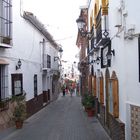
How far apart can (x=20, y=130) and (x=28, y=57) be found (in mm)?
6353

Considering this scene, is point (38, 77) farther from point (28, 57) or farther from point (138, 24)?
point (138, 24)

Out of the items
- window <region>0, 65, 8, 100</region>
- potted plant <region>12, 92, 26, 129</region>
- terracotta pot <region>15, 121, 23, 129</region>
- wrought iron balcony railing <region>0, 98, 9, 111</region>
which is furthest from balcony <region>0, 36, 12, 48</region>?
terracotta pot <region>15, 121, 23, 129</region>

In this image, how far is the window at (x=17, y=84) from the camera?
55.4 feet

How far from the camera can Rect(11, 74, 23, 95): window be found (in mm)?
16891

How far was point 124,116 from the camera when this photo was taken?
9.72 m

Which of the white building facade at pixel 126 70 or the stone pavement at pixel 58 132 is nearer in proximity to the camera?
the white building facade at pixel 126 70

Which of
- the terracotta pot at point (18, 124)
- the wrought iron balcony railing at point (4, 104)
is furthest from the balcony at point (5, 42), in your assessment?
the terracotta pot at point (18, 124)

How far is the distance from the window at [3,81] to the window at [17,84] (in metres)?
1.06

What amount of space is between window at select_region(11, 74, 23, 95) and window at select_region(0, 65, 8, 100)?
106 cm

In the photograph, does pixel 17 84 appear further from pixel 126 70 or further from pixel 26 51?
pixel 126 70

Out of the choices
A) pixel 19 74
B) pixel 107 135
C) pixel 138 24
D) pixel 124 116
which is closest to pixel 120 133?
pixel 124 116

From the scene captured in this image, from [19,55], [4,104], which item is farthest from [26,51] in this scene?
[4,104]

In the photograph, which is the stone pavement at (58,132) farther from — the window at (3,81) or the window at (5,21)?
the window at (5,21)

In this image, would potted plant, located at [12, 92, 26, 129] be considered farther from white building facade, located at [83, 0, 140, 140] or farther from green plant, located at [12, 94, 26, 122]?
white building facade, located at [83, 0, 140, 140]
